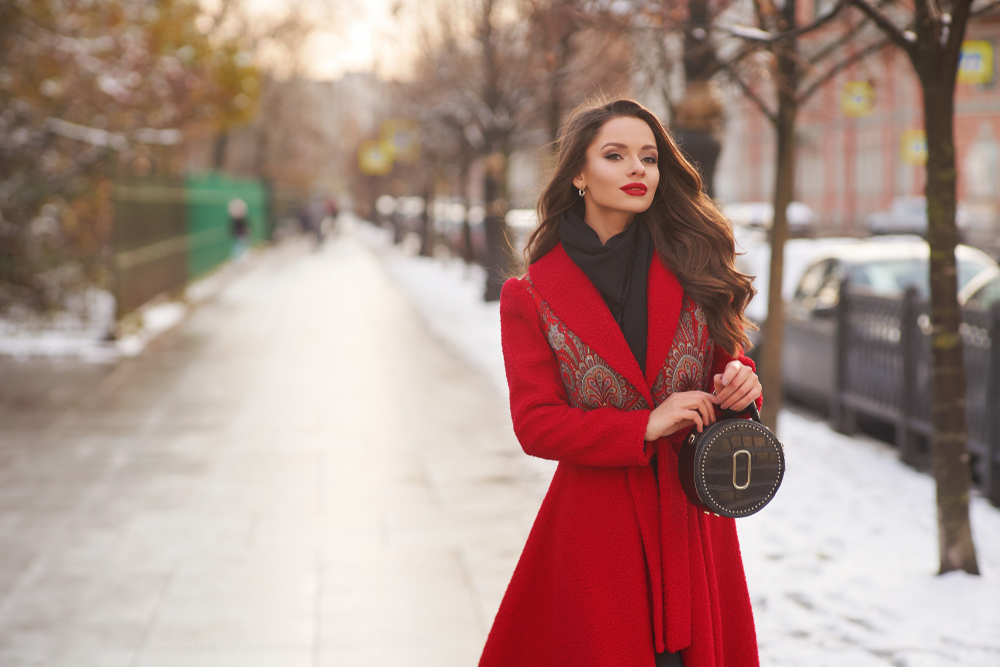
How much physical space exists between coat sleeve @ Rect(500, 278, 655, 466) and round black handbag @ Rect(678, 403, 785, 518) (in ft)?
0.36

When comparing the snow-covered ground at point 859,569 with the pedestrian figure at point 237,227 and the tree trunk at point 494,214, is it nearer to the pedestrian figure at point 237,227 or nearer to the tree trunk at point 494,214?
the tree trunk at point 494,214

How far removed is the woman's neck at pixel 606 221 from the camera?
8.44 feet

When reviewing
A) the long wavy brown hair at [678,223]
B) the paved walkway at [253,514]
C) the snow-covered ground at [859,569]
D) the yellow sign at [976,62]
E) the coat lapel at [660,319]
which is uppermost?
the yellow sign at [976,62]

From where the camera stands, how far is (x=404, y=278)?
26594 mm

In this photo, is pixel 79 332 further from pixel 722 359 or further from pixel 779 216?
pixel 722 359

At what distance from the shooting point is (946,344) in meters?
4.86

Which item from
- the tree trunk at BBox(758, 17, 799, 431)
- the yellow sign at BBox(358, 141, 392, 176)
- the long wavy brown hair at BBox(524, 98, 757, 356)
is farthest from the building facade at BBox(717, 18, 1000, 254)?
the long wavy brown hair at BBox(524, 98, 757, 356)

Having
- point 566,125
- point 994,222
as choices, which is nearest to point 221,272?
point 566,125

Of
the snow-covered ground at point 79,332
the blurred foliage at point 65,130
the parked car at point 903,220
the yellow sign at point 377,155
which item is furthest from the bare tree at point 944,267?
the parked car at point 903,220

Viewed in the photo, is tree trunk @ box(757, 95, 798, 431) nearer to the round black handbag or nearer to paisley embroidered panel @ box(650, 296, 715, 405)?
paisley embroidered panel @ box(650, 296, 715, 405)

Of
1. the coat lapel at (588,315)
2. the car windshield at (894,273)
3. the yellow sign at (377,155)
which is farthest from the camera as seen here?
the yellow sign at (377,155)

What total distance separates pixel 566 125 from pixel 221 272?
2667cm

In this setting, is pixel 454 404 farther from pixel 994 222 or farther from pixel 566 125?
pixel 994 222

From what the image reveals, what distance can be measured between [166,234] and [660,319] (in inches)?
670
